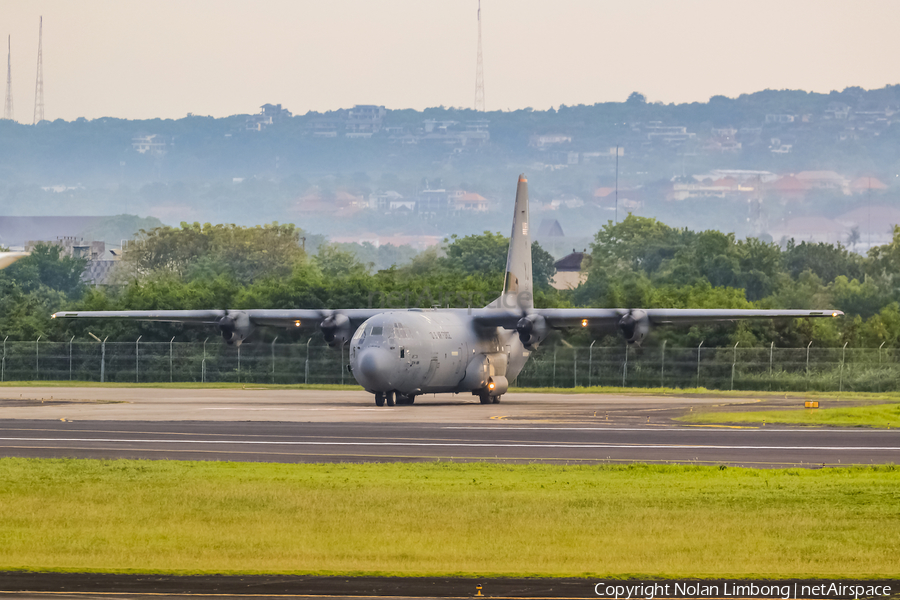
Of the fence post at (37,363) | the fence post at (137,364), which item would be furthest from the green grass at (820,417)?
the fence post at (37,363)

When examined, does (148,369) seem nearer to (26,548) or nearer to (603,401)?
(603,401)

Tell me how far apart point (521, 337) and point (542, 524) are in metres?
31.0

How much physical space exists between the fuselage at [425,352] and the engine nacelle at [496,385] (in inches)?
8.2

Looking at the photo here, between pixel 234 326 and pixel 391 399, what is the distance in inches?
315

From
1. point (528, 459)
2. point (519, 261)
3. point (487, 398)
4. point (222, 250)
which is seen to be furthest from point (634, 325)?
point (222, 250)

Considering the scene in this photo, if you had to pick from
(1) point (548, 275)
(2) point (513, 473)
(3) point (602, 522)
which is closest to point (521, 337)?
(2) point (513, 473)

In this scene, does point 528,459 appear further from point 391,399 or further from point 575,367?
point 575,367

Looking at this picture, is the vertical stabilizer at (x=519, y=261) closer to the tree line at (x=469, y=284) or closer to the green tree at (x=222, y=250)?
the tree line at (x=469, y=284)

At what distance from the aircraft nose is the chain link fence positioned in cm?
1042

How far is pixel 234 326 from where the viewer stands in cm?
4969

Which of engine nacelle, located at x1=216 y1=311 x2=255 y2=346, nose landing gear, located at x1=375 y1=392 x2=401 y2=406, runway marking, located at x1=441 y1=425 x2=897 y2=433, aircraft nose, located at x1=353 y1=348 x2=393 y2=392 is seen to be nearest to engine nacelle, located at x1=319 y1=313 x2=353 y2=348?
engine nacelle, located at x1=216 y1=311 x2=255 y2=346

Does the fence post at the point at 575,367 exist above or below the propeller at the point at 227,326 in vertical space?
below

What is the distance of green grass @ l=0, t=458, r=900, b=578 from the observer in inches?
541

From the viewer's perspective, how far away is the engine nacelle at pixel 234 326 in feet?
163
